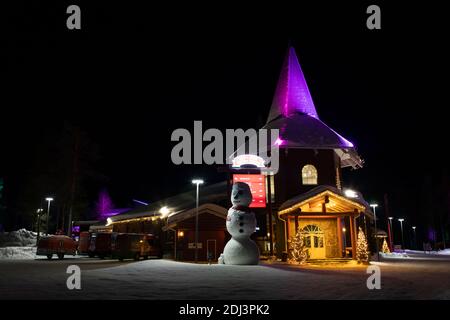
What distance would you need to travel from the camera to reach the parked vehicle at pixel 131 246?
27.3 meters

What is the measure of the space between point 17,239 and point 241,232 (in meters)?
29.4

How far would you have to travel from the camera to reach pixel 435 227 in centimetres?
6456

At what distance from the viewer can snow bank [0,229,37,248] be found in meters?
37.8

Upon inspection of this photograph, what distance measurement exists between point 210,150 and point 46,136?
81.4 ft

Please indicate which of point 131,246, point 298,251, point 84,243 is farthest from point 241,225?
point 84,243

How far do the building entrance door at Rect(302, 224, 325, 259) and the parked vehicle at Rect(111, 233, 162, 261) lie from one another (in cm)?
1182

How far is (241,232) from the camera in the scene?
2023 cm

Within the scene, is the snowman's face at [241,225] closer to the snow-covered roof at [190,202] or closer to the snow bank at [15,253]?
the snow-covered roof at [190,202]

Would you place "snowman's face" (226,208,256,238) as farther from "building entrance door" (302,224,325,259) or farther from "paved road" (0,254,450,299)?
"building entrance door" (302,224,325,259)

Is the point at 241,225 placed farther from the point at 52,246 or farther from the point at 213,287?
the point at 52,246

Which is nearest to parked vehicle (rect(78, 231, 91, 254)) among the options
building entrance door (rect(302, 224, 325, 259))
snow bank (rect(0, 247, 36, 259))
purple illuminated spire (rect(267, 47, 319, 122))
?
snow bank (rect(0, 247, 36, 259))
